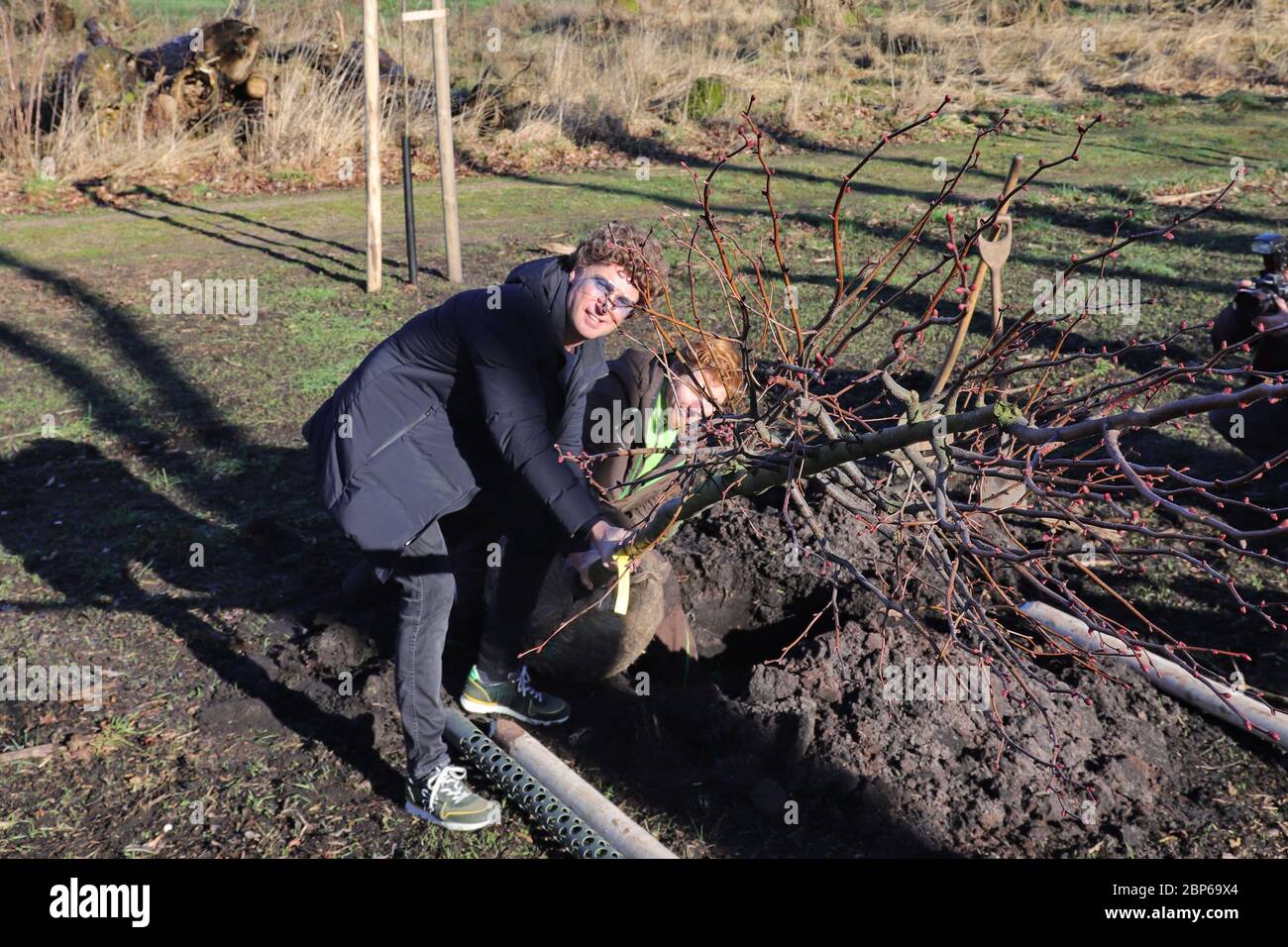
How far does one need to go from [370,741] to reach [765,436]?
1.75m

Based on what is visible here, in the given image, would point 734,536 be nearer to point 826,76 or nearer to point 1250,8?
point 826,76

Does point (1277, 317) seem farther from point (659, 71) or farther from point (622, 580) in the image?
point (659, 71)

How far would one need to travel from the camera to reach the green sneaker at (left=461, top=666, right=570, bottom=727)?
379 centimetres

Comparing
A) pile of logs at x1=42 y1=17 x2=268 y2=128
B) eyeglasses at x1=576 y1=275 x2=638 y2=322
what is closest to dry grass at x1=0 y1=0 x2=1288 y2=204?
pile of logs at x1=42 y1=17 x2=268 y2=128

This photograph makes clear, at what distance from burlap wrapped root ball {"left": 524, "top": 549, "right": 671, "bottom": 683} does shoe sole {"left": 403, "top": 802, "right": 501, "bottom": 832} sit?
0.73 metres

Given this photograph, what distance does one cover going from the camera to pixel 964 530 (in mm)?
2312

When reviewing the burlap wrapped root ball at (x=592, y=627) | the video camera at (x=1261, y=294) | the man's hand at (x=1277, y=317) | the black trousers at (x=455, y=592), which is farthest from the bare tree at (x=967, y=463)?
the video camera at (x=1261, y=294)

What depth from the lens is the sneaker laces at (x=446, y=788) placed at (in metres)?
3.29

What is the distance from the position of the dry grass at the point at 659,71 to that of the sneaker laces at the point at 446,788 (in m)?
10.2

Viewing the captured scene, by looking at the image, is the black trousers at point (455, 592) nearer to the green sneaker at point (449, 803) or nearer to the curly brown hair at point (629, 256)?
the green sneaker at point (449, 803)

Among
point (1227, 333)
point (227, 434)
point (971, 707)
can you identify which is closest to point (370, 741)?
point (971, 707)

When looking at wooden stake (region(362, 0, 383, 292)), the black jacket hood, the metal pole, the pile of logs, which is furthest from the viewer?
the pile of logs

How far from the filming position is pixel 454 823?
129 inches

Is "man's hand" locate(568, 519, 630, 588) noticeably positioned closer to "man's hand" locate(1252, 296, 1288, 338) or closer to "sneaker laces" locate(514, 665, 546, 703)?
"sneaker laces" locate(514, 665, 546, 703)
